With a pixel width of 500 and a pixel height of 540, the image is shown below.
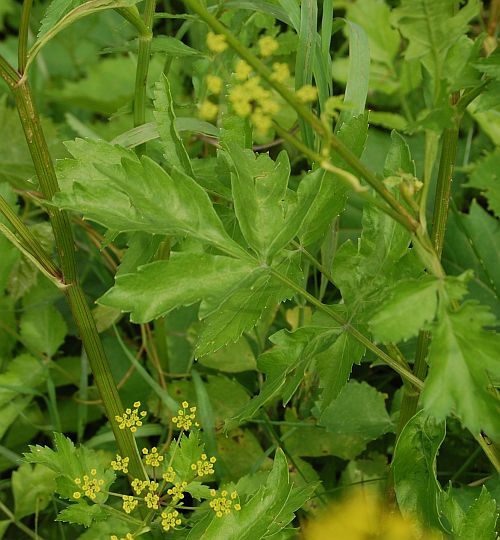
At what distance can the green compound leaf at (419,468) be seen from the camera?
129 centimetres

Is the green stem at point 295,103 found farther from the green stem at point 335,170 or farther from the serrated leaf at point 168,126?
the serrated leaf at point 168,126

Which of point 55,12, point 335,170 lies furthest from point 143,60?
point 335,170

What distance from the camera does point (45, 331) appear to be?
6.70 ft

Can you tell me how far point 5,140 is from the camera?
224 cm

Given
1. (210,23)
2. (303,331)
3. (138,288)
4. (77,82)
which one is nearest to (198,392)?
(303,331)

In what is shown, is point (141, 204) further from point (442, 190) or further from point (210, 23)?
point (442, 190)

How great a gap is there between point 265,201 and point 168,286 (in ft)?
0.61

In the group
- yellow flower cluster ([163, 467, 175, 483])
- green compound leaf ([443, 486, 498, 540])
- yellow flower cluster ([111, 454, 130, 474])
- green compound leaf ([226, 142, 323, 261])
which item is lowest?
green compound leaf ([443, 486, 498, 540])

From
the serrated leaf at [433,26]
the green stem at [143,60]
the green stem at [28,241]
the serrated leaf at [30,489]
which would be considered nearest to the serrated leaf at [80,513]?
the green stem at [28,241]

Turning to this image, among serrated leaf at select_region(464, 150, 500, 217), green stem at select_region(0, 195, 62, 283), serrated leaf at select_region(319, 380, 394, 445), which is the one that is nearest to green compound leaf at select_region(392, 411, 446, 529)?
serrated leaf at select_region(319, 380, 394, 445)

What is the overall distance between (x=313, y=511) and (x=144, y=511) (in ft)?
1.39

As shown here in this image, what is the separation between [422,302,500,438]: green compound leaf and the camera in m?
0.99

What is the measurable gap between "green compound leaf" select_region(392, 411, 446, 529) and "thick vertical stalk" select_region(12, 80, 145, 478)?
1.52 ft

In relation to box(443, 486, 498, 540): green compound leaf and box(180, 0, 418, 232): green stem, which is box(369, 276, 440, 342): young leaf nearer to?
box(180, 0, 418, 232): green stem
